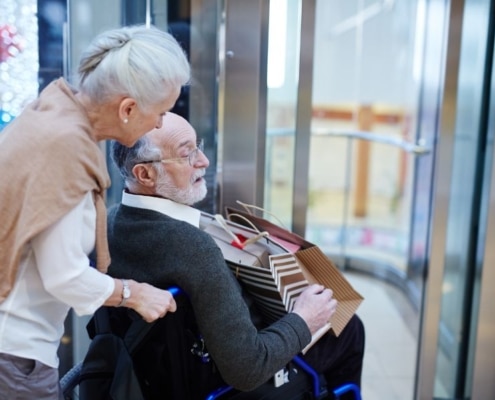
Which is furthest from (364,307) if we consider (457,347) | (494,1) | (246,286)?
(246,286)

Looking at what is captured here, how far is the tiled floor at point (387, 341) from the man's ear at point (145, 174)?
1.62 metres

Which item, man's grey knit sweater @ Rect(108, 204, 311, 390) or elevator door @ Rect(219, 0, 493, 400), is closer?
man's grey knit sweater @ Rect(108, 204, 311, 390)

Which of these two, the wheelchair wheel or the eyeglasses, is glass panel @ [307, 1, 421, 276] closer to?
the eyeglasses

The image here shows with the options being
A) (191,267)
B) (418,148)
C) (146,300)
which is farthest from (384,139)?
(146,300)

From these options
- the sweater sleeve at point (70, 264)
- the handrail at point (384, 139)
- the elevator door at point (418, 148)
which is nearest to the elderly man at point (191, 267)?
the sweater sleeve at point (70, 264)

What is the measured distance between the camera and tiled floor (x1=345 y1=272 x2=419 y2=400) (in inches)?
106

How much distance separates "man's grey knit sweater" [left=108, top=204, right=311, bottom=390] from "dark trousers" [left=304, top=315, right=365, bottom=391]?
0.29 m

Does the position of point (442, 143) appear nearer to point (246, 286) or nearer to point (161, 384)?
point (246, 286)

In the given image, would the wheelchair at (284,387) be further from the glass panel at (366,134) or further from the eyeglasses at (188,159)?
the glass panel at (366,134)

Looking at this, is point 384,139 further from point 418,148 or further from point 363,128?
point 363,128

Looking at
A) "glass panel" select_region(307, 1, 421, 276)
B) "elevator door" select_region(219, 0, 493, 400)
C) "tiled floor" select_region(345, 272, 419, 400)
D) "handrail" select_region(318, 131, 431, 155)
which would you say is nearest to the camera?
"elevator door" select_region(219, 0, 493, 400)

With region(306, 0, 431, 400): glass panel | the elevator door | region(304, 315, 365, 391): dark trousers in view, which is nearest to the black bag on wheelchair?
region(304, 315, 365, 391): dark trousers

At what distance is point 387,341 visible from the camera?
321cm

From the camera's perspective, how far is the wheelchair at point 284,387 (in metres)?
1.52
